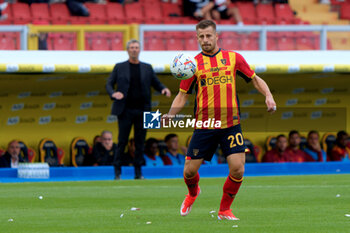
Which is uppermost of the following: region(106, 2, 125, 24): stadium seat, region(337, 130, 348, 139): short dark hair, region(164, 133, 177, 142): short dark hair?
region(106, 2, 125, 24): stadium seat

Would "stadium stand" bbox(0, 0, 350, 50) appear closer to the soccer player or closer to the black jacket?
the black jacket

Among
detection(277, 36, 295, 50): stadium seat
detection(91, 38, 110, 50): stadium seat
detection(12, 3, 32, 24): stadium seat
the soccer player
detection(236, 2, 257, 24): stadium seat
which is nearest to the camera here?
the soccer player

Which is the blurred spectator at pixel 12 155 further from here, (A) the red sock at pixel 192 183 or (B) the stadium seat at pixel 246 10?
(A) the red sock at pixel 192 183

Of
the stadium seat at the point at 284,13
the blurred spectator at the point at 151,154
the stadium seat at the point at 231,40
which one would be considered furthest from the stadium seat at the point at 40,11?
the stadium seat at the point at 284,13

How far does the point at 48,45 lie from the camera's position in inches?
623

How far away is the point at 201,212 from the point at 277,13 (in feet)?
43.2

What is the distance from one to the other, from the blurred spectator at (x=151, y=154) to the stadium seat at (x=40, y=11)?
12.6 feet

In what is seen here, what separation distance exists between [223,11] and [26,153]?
640 cm

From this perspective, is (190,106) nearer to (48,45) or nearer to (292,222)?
(48,45)

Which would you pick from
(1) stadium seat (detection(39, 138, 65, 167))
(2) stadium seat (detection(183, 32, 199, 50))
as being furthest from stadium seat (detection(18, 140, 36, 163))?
(2) stadium seat (detection(183, 32, 199, 50))

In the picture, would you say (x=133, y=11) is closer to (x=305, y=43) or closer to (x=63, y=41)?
(x=63, y=41)

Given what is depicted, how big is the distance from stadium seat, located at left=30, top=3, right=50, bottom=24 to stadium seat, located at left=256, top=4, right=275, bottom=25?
5.26 metres

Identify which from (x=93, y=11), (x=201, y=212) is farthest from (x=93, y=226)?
(x=93, y=11)

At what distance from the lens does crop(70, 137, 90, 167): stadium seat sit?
16812 mm
